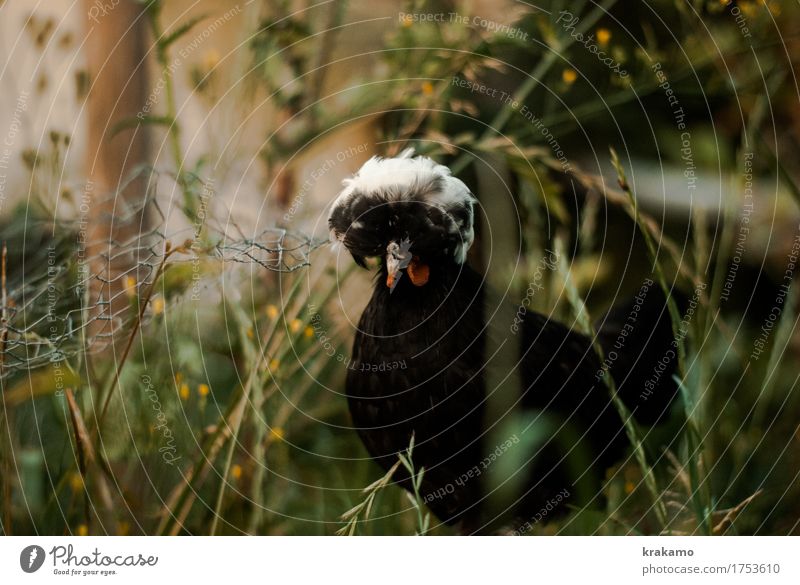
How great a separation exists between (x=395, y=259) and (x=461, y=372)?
0.15 meters

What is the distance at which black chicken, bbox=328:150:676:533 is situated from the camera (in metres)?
0.75

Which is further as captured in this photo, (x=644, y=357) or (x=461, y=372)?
(x=644, y=357)

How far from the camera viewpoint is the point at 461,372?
79 cm

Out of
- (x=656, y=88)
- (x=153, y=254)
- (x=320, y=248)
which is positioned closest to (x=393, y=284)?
(x=320, y=248)

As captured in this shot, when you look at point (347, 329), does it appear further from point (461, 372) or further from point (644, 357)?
point (644, 357)

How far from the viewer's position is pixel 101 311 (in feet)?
2.90

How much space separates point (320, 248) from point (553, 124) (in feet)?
1.08
